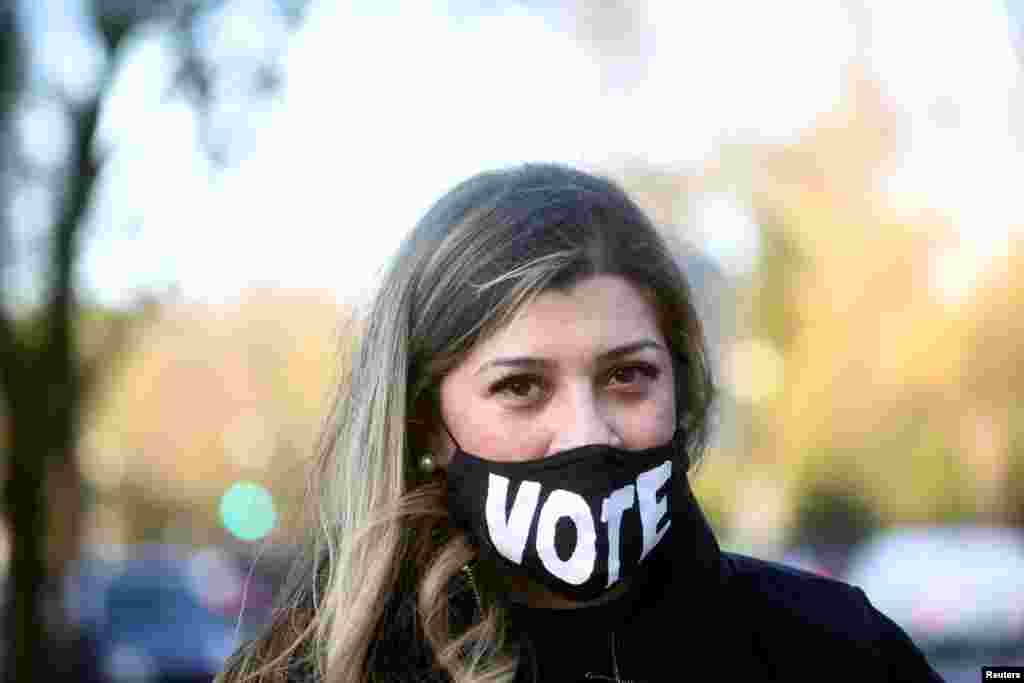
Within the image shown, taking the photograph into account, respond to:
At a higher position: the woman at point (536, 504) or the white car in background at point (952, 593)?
the woman at point (536, 504)

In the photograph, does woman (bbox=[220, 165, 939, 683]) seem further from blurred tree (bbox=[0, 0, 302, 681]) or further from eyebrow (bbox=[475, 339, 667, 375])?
blurred tree (bbox=[0, 0, 302, 681])

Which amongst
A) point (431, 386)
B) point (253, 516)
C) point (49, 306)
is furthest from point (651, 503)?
point (253, 516)

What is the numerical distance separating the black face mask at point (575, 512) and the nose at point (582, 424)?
0.05 feet

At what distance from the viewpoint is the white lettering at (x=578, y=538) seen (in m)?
2.42

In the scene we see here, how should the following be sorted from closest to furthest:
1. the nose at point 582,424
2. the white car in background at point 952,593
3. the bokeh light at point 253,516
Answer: the nose at point 582,424 < the bokeh light at point 253,516 < the white car in background at point 952,593

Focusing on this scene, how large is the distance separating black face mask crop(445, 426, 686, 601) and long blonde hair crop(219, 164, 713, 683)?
14 cm

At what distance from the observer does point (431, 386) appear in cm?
265

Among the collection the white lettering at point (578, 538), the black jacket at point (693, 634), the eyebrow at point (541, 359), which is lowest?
the black jacket at point (693, 634)

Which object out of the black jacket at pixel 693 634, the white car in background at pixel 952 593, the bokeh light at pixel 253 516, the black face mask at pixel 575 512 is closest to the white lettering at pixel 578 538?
the black face mask at pixel 575 512

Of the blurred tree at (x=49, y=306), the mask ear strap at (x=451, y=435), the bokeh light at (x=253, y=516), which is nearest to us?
the mask ear strap at (x=451, y=435)

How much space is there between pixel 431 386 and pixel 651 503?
46 centimetres

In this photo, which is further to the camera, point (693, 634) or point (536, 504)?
point (693, 634)

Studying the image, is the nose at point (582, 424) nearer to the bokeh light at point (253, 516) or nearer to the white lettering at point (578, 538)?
the white lettering at point (578, 538)

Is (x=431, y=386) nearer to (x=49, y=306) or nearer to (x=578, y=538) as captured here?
(x=578, y=538)
